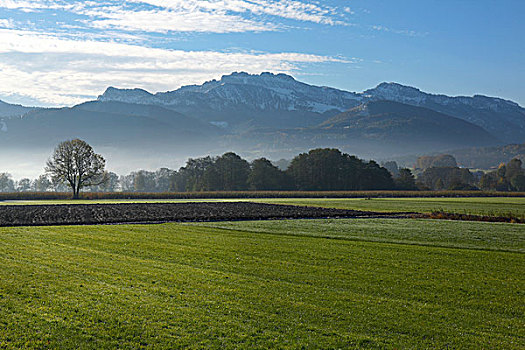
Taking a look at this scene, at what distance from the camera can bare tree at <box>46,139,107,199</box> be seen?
360 ft

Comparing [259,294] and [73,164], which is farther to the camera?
[73,164]

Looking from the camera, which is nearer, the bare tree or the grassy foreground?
the grassy foreground

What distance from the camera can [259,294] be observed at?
1709 centimetres

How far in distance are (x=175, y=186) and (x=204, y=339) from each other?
13740 centimetres

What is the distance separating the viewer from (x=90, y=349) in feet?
39.7

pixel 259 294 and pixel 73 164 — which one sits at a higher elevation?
pixel 73 164

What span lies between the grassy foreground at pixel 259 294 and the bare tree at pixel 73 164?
275 ft

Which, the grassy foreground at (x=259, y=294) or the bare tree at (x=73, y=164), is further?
the bare tree at (x=73, y=164)

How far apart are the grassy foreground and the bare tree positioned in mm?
83950

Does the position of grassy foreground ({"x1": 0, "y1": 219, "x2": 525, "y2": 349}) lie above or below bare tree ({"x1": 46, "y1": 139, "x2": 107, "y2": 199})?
below

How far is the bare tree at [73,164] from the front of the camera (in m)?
110

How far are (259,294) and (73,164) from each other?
102m

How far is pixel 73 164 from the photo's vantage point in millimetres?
110500

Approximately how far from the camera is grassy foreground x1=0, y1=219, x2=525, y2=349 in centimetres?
1305
